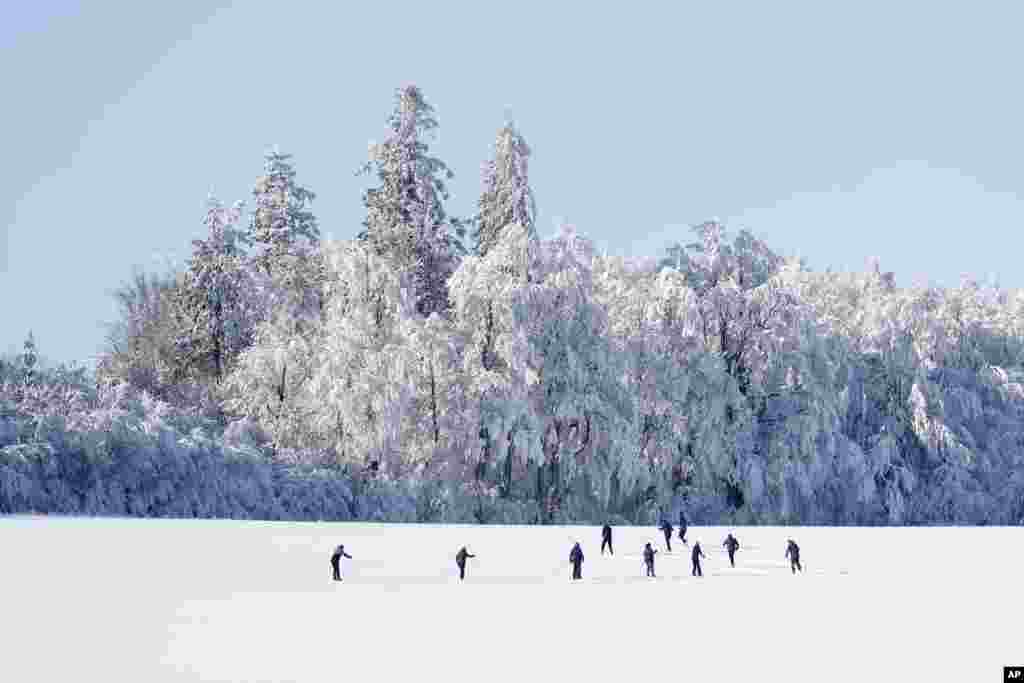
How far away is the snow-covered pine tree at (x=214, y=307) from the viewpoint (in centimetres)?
5550

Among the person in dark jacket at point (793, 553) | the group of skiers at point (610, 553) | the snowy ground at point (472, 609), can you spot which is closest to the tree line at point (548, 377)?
the snowy ground at point (472, 609)

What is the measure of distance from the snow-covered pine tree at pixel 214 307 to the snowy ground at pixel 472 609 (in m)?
20.0

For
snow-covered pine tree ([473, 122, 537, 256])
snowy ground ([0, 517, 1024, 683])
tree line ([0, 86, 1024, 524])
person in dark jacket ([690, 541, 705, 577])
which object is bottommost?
snowy ground ([0, 517, 1024, 683])

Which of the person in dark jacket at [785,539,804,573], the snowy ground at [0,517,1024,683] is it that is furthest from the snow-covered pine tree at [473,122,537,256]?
the person in dark jacket at [785,539,804,573]

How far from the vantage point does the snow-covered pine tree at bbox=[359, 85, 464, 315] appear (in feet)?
188

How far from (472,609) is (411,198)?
38.1m

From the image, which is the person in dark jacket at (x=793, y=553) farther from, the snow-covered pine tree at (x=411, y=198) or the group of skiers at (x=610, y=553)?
the snow-covered pine tree at (x=411, y=198)

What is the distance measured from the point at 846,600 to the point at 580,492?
2251 cm

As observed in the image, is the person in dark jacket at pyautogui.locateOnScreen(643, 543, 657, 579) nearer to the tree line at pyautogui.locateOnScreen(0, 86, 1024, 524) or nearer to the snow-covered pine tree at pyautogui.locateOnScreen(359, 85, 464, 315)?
the tree line at pyautogui.locateOnScreen(0, 86, 1024, 524)

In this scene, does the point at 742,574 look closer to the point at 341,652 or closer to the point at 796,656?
the point at 796,656

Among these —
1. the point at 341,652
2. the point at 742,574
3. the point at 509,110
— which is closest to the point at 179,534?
the point at 742,574

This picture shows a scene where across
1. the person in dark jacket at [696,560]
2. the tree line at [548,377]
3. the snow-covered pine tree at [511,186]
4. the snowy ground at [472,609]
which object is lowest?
the snowy ground at [472,609]

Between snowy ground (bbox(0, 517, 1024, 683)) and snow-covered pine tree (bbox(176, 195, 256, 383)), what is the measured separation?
20042 millimetres

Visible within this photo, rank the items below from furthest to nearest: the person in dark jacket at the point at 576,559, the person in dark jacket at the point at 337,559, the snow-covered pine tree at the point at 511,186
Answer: the snow-covered pine tree at the point at 511,186 → the person in dark jacket at the point at 576,559 → the person in dark jacket at the point at 337,559
